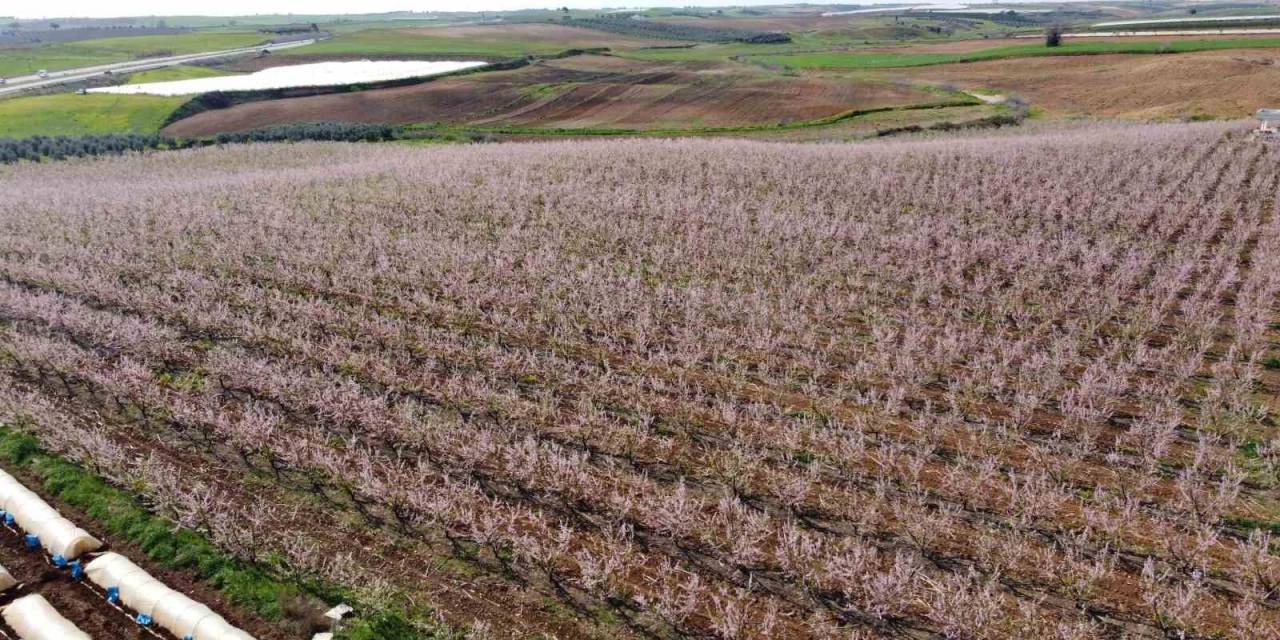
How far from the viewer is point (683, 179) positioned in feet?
93.6

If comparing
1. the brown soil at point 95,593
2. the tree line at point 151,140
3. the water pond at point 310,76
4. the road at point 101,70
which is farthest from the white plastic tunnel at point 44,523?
the road at point 101,70

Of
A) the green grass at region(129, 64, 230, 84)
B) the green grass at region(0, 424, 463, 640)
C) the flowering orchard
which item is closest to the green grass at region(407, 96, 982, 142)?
the flowering orchard

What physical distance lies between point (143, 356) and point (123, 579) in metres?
7.24

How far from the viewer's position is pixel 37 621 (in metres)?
8.26

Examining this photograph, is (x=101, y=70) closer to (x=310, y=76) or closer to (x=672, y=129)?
(x=310, y=76)

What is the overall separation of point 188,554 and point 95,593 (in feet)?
3.41

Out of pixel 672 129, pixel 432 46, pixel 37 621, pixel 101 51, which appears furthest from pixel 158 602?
pixel 101 51

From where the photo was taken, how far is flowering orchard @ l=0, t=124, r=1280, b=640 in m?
8.62

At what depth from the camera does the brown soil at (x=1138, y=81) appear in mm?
51062

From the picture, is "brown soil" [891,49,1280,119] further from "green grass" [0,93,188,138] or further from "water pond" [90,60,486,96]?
"green grass" [0,93,188,138]

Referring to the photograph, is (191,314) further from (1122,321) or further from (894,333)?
(1122,321)

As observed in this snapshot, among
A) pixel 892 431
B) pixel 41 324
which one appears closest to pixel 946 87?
pixel 892 431

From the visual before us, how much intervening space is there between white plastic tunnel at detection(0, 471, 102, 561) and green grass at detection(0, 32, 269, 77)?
129465 mm

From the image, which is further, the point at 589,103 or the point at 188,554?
the point at 589,103
